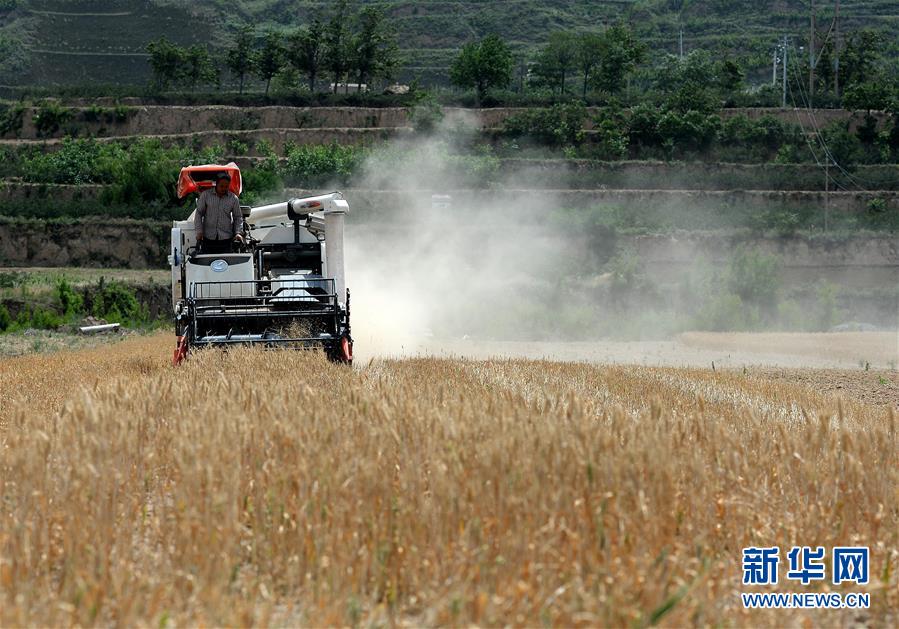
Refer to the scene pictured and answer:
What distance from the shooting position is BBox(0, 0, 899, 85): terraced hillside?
5138 inches

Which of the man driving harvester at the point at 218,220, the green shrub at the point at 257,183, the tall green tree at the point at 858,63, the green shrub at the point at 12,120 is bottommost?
the green shrub at the point at 257,183

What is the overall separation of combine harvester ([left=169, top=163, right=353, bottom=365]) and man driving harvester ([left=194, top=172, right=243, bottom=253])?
189 mm

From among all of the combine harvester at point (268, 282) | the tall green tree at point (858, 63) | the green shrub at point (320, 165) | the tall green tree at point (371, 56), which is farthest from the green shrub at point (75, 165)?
the tall green tree at point (858, 63)

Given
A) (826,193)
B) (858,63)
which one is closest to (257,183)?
(826,193)

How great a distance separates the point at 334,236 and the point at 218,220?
2.78 meters

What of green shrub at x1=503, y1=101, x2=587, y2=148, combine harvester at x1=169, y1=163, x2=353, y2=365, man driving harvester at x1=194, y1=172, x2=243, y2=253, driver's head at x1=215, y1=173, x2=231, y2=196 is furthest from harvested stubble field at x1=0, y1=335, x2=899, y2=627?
green shrub at x1=503, y1=101, x2=587, y2=148

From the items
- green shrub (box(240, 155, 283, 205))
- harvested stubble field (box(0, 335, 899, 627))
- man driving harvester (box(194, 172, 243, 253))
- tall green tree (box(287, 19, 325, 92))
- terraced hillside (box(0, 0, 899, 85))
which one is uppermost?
terraced hillside (box(0, 0, 899, 85))

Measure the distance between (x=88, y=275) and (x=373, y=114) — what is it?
34.9 m

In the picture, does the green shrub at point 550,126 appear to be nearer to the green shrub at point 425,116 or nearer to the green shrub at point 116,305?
the green shrub at point 425,116

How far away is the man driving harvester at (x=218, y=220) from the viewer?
794 inches

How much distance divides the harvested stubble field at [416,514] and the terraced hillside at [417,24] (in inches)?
4783

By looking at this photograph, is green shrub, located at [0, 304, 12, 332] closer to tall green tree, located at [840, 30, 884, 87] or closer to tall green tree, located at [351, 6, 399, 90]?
tall green tree, located at [351, 6, 399, 90]

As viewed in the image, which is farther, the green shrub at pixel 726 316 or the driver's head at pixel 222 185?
the green shrub at pixel 726 316

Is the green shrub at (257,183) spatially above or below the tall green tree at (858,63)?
below
